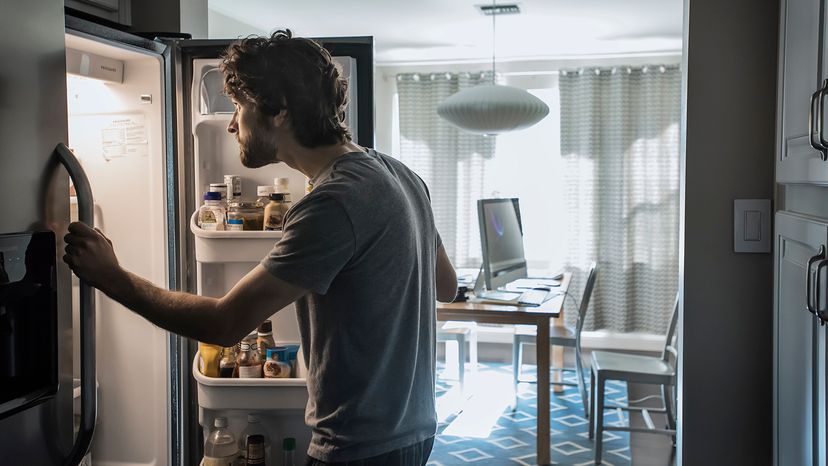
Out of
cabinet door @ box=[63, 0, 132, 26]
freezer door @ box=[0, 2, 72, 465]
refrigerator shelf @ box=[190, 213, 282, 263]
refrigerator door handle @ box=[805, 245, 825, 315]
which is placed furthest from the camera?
refrigerator shelf @ box=[190, 213, 282, 263]

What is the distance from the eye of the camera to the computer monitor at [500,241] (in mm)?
3779

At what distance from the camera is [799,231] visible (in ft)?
4.76

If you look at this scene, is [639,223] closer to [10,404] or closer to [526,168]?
[526,168]

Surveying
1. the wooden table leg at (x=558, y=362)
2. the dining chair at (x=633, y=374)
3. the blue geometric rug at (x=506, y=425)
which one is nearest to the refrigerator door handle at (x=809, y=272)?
the dining chair at (x=633, y=374)

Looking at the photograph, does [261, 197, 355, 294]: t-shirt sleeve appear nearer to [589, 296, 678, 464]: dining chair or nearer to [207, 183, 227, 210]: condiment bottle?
[207, 183, 227, 210]: condiment bottle

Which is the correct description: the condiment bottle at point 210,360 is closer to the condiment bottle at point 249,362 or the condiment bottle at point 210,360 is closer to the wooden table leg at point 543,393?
the condiment bottle at point 249,362

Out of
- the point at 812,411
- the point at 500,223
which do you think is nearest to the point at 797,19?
the point at 812,411

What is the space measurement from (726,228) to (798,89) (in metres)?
0.41

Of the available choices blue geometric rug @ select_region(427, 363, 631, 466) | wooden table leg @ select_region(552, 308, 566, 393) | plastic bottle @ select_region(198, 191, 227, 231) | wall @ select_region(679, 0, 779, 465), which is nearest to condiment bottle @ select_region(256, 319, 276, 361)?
plastic bottle @ select_region(198, 191, 227, 231)

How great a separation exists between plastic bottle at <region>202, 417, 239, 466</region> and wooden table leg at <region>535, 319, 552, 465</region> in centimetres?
180

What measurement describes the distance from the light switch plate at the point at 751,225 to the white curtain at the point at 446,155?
4.03 metres

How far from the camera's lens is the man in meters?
1.21

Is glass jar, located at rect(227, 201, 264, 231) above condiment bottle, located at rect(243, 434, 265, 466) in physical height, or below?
above

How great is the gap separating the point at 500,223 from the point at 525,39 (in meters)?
1.74
